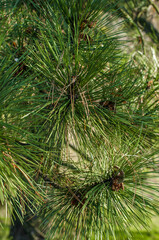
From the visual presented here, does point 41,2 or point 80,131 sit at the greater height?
point 41,2

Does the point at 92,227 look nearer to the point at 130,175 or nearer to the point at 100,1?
the point at 130,175

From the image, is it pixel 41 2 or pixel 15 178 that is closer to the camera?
pixel 15 178

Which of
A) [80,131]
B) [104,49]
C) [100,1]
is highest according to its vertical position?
[100,1]

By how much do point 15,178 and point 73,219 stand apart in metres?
0.15

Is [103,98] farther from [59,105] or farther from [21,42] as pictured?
[21,42]

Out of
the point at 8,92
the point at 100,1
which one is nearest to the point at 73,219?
the point at 8,92

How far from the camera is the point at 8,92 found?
0.37 m

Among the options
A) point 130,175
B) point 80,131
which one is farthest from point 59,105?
point 130,175

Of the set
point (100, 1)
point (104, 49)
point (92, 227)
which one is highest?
point (100, 1)

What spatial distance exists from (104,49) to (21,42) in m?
0.21

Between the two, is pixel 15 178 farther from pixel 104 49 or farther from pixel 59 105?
pixel 104 49

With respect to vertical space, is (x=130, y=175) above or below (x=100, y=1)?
below

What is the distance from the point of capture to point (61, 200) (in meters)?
0.49

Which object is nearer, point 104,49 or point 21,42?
point 104,49
